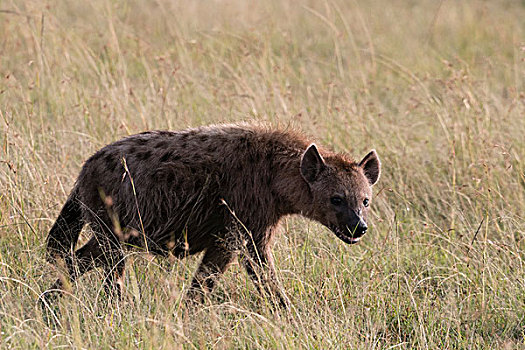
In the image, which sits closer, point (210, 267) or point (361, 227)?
point (361, 227)

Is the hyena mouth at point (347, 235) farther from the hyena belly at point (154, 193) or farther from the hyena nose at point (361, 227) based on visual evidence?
the hyena belly at point (154, 193)

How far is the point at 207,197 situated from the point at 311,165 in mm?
521

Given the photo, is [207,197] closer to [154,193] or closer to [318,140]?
[154,193]

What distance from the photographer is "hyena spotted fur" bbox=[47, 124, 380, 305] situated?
3.58 m

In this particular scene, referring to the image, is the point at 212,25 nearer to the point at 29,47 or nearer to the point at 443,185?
the point at 29,47

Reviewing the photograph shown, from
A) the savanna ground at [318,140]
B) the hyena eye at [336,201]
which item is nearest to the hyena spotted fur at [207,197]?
the hyena eye at [336,201]

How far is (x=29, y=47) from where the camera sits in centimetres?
675

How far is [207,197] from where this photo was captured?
11.9ft

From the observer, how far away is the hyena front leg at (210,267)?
145 inches

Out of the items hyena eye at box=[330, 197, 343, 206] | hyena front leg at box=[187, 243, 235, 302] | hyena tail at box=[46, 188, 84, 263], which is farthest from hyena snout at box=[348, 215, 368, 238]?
hyena tail at box=[46, 188, 84, 263]

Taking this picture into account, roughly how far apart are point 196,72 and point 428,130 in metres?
2.03

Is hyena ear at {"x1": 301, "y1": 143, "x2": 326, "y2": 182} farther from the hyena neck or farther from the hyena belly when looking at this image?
the hyena belly

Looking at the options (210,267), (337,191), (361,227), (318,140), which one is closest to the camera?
(361,227)

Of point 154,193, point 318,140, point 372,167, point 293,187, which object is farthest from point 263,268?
point 318,140
